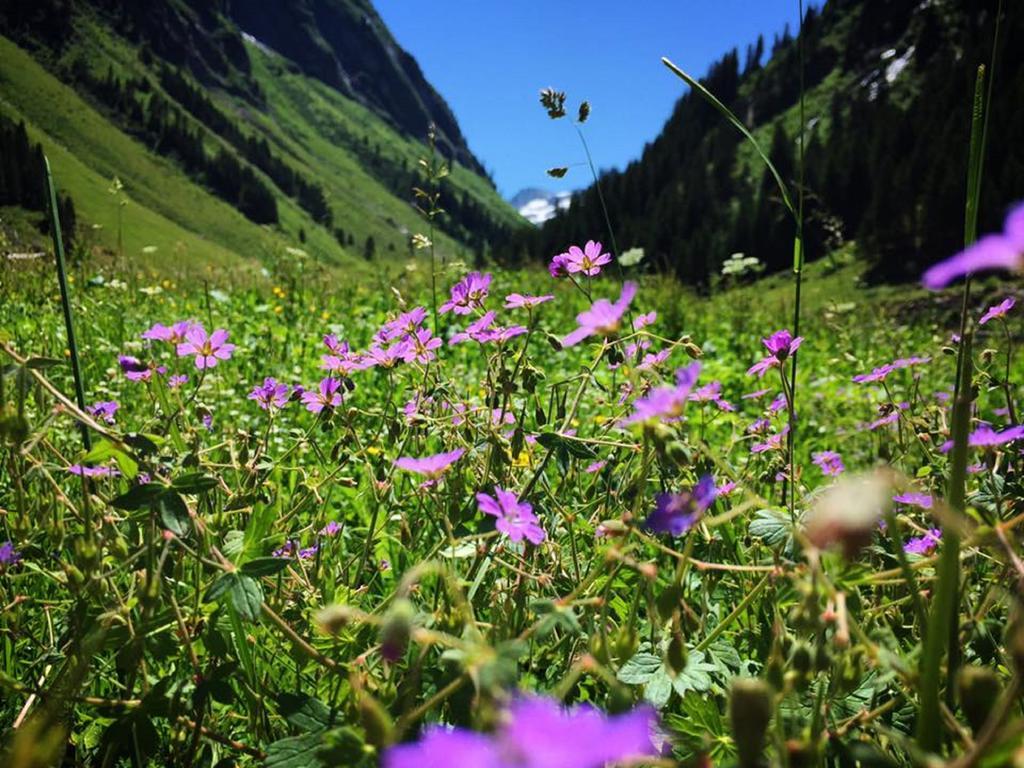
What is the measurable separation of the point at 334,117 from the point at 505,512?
198 metres

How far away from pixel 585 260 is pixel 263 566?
884 millimetres

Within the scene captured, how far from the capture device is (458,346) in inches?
225

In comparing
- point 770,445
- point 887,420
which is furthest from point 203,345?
point 887,420

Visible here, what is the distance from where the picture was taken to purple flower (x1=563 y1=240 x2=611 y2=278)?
1429 millimetres

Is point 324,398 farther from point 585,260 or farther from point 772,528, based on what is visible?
point 772,528

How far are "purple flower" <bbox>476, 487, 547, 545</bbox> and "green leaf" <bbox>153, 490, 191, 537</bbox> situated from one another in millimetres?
361

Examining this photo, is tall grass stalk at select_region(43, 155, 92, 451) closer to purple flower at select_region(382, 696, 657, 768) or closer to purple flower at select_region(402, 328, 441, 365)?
purple flower at select_region(402, 328, 441, 365)

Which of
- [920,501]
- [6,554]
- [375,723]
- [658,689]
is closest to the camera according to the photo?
[375,723]

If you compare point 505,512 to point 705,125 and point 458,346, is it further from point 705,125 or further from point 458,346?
point 705,125

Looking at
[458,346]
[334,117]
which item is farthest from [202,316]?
[334,117]

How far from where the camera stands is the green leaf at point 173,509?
34.4 inches

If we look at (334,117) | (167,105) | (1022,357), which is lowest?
(1022,357)

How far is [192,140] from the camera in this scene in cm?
11331

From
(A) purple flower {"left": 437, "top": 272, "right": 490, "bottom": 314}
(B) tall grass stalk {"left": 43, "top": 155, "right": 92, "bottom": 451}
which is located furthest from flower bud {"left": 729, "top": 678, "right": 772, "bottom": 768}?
(B) tall grass stalk {"left": 43, "top": 155, "right": 92, "bottom": 451}
